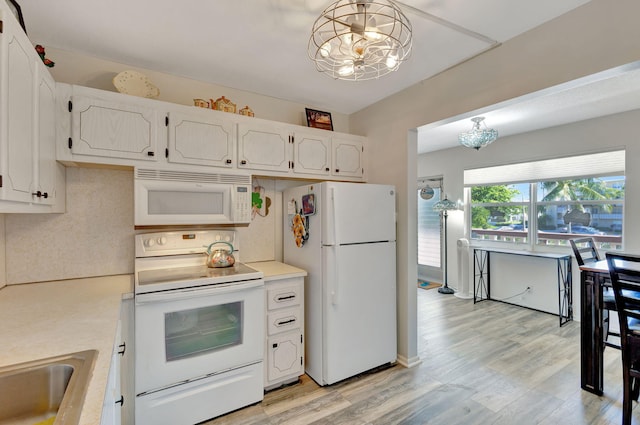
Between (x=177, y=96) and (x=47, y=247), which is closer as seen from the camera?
(x=47, y=247)

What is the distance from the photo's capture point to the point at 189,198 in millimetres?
2287

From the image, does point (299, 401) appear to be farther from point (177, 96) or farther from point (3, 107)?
point (177, 96)

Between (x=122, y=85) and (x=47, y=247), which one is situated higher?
(x=122, y=85)

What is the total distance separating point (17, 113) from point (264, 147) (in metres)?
1.51

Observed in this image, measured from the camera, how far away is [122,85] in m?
2.12

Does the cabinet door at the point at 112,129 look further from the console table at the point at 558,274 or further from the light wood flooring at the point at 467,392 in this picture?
the console table at the point at 558,274

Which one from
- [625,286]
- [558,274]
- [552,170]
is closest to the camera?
[625,286]

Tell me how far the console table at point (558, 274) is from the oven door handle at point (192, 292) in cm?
365

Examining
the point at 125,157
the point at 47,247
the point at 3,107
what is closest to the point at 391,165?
the point at 125,157

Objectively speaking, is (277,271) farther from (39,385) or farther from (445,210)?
(445,210)

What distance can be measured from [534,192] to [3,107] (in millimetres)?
5200

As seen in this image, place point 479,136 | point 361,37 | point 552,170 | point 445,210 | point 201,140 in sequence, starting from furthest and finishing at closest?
point 445,210, point 552,170, point 479,136, point 201,140, point 361,37

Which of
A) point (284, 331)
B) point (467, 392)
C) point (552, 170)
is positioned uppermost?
point (552, 170)

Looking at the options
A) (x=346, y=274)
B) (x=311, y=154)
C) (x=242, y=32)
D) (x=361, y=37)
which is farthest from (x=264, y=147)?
(x=361, y=37)
